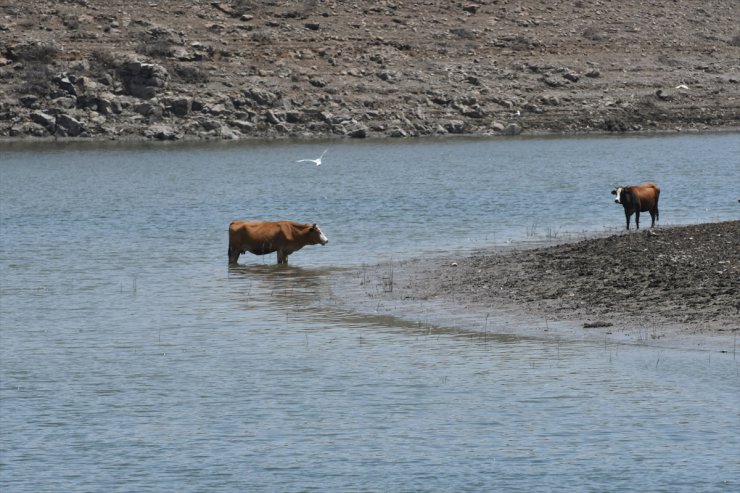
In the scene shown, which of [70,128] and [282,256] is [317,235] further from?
[70,128]

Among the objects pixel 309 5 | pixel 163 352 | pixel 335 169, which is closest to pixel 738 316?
pixel 163 352

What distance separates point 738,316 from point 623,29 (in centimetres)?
6345

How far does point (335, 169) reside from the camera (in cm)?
4778

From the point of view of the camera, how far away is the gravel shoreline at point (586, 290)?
16.8m

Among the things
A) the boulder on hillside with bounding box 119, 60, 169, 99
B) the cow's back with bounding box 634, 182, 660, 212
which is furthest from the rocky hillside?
the cow's back with bounding box 634, 182, 660, 212

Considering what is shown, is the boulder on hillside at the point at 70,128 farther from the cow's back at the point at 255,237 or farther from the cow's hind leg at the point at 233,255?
the cow's back at the point at 255,237

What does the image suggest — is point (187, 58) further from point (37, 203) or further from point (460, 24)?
point (37, 203)

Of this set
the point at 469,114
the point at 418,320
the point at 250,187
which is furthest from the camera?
the point at 469,114

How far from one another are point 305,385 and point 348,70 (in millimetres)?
52931

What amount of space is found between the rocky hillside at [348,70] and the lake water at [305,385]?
3056 centimetres

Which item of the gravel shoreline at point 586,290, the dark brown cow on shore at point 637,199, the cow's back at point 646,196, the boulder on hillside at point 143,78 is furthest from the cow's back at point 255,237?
the boulder on hillside at point 143,78

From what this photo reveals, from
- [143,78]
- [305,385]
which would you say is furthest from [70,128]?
[305,385]

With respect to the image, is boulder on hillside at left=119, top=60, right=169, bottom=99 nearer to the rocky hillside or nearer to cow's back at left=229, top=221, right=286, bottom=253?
the rocky hillside

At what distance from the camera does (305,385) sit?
1476cm
